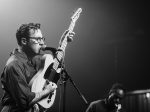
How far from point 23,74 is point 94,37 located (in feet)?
15.0

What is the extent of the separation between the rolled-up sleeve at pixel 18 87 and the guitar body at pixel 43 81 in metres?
0.13

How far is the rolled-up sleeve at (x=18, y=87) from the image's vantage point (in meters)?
3.49

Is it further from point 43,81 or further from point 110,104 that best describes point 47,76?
point 110,104

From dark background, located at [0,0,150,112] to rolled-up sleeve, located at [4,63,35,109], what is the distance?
315 cm

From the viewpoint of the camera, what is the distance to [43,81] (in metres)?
3.81

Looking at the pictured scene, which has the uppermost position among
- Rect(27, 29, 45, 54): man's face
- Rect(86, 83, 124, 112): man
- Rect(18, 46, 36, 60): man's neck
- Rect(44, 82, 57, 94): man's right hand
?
Rect(27, 29, 45, 54): man's face

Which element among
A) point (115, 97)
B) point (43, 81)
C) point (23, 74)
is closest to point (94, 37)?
point (115, 97)

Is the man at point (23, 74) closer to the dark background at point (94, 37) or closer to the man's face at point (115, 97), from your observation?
the man's face at point (115, 97)

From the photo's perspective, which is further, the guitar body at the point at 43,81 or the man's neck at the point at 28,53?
the man's neck at the point at 28,53

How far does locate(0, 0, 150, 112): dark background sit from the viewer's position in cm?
675

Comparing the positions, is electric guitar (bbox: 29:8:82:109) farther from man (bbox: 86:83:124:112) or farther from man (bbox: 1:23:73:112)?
man (bbox: 86:83:124:112)

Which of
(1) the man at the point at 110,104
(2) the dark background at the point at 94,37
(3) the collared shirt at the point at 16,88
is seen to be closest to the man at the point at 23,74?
(3) the collared shirt at the point at 16,88

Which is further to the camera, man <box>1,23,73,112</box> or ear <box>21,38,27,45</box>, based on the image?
ear <box>21,38,27,45</box>

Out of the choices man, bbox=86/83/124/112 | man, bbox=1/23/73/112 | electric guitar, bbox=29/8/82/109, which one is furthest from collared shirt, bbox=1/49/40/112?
man, bbox=86/83/124/112
